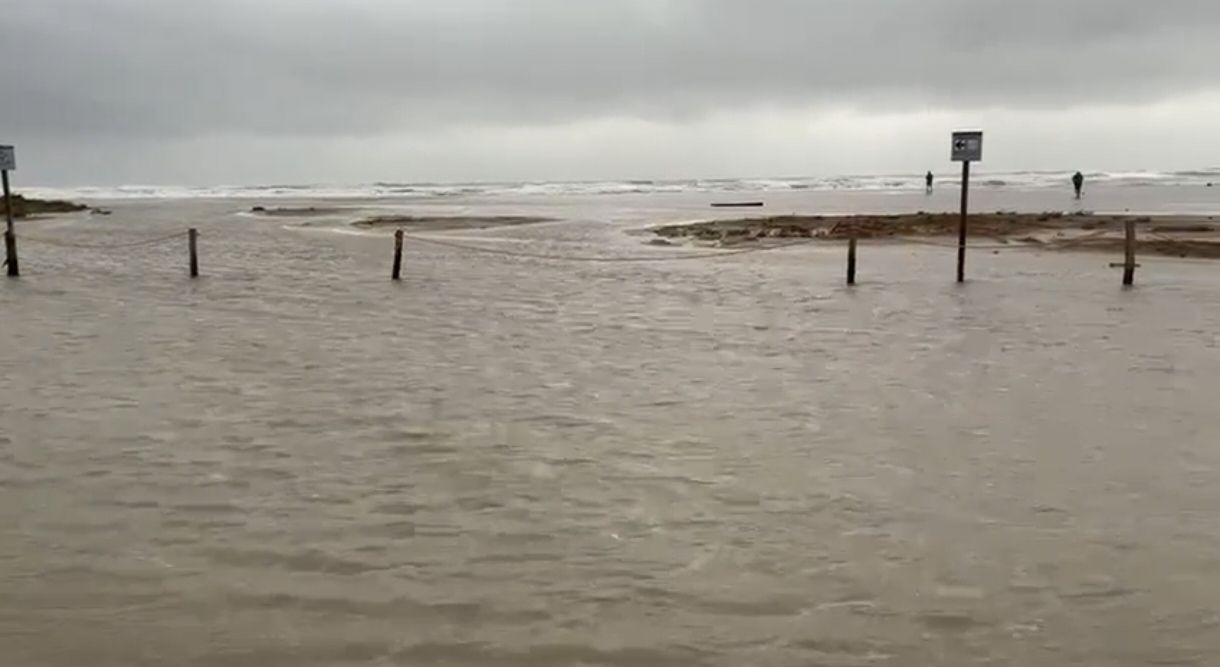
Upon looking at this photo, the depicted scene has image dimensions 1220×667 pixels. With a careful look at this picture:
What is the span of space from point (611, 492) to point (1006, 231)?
3303cm

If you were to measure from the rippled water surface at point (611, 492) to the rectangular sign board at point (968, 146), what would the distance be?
5.11 metres

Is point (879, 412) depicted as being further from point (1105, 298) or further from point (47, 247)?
point (47, 247)

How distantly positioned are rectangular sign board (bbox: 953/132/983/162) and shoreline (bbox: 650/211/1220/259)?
29.1ft

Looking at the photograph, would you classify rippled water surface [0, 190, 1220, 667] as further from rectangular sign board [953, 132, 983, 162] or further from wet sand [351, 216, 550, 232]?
wet sand [351, 216, 550, 232]

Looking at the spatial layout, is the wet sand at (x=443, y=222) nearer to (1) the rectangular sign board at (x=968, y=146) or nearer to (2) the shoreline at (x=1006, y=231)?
(2) the shoreline at (x=1006, y=231)

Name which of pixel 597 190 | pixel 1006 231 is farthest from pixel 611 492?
pixel 597 190

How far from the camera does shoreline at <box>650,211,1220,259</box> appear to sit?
31141mm

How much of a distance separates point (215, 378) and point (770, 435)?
6.36 meters

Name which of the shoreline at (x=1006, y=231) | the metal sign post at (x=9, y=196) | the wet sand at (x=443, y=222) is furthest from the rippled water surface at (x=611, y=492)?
the wet sand at (x=443, y=222)

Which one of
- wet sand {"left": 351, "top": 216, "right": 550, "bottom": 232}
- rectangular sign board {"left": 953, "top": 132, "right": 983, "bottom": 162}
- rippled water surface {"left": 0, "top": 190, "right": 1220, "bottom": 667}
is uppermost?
rectangular sign board {"left": 953, "top": 132, "right": 983, "bottom": 162}

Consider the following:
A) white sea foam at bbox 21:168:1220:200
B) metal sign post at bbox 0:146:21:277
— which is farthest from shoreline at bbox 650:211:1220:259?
white sea foam at bbox 21:168:1220:200

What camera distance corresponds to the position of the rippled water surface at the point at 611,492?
5352 millimetres

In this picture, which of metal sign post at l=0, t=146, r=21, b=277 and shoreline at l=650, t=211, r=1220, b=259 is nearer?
metal sign post at l=0, t=146, r=21, b=277

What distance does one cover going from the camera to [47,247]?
1373 inches
